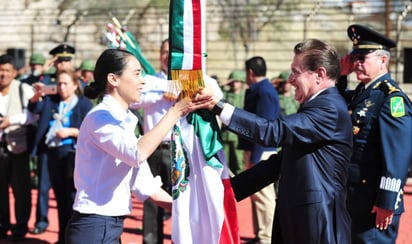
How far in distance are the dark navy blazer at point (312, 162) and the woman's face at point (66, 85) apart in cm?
401

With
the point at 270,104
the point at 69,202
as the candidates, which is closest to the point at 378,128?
the point at 270,104

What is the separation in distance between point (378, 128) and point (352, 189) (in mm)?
456

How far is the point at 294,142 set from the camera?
3.51m

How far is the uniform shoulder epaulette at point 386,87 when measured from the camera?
4703 millimetres

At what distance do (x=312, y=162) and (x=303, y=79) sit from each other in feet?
1.44

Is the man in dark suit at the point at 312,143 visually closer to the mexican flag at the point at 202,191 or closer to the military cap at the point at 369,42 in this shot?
the mexican flag at the point at 202,191

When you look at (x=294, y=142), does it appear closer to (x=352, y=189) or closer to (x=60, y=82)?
(x=352, y=189)

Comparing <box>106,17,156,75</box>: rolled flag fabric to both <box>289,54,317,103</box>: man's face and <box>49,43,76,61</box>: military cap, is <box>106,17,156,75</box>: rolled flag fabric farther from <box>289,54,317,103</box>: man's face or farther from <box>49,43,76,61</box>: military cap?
<box>289,54,317,103</box>: man's face

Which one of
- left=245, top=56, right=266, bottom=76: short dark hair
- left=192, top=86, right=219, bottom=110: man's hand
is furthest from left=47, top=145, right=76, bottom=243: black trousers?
left=192, top=86, right=219, bottom=110: man's hand

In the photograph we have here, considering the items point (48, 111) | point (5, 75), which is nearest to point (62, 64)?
point (5, 75)

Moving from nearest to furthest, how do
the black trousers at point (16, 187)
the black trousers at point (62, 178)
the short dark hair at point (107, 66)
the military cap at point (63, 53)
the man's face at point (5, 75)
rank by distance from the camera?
the short dark hair at point (107, 66)
the black trousers at point (62, 178)
the man's face at point (5, 75)
the black trousers at point (16, 187)
the military cap at point (63, 53)

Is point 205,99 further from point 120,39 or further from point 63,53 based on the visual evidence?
point 63,53

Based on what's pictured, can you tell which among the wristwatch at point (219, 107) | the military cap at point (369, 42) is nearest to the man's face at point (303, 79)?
the wristwatch at point (219, 107)

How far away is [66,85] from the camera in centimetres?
725
